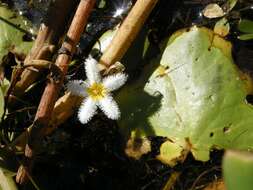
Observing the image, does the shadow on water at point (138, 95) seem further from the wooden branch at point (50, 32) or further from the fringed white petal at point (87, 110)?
the wooden branch at point (50, 32)

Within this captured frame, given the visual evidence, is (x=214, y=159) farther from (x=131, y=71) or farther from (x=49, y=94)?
(x=49, y=94)

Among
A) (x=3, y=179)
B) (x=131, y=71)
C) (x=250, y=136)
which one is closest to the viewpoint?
(x=3, y=179)

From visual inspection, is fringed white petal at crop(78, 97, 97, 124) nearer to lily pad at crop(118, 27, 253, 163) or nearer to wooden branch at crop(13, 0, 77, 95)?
lily pad at crop(118, 27, 253, 163)

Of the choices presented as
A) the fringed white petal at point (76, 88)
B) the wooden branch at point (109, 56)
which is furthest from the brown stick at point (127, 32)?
the fringed white petal at point (76, 88)

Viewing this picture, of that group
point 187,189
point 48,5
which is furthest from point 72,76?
point 187,189

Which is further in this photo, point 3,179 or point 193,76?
point 193,76
